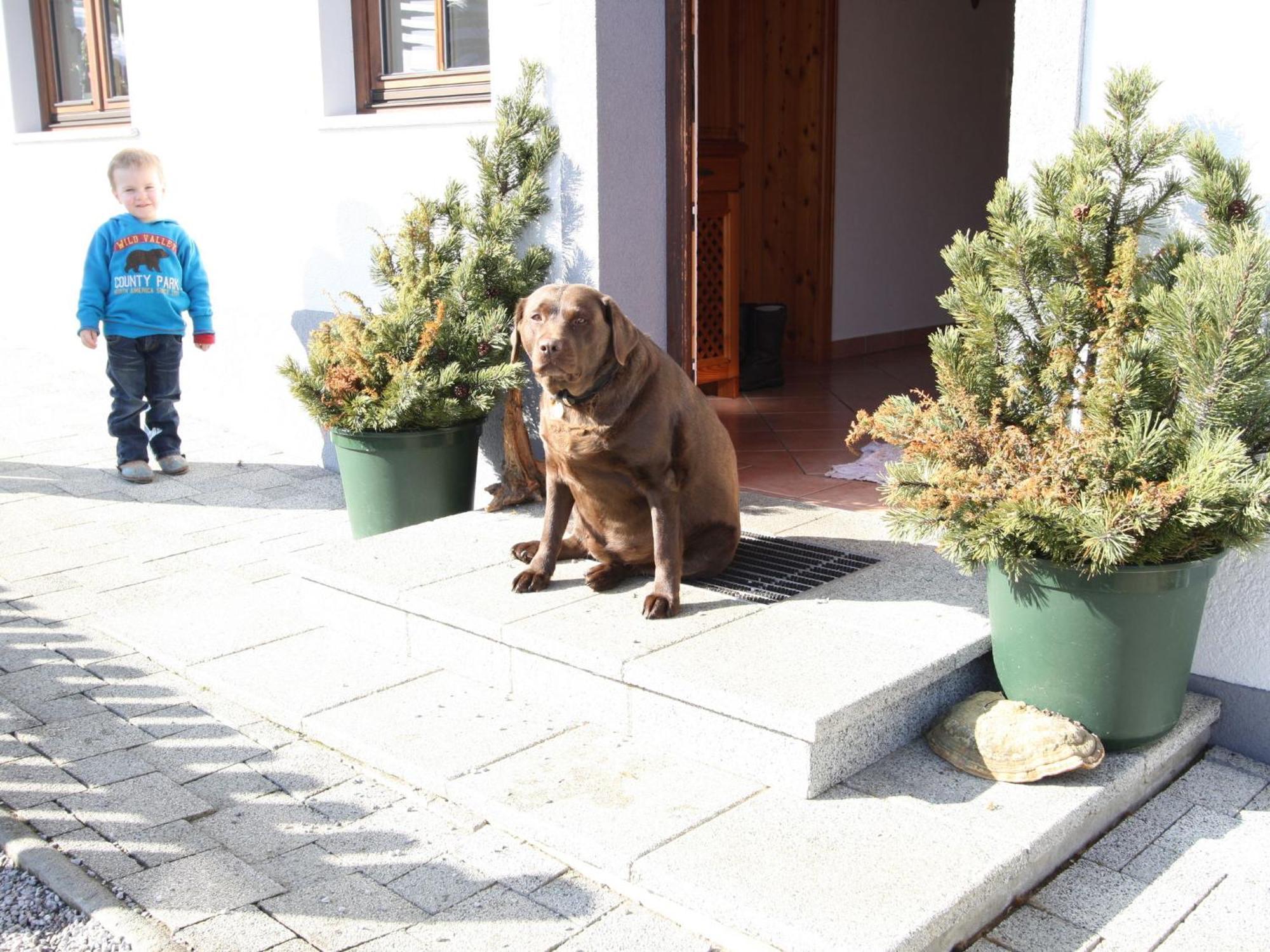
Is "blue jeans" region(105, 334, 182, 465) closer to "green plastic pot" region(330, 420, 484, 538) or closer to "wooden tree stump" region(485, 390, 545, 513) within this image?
"green plastic pot" region(330, 420, 484, 538)

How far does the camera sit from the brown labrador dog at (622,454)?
3.61 m

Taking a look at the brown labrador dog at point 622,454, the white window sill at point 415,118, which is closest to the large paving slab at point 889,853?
the brown labrador dog at point 622,454

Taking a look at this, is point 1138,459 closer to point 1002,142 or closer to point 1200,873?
point 1200,873

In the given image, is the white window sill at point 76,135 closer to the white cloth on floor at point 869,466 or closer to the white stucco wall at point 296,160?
the white stucco wall at point 296,160

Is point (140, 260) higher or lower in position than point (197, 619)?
higher

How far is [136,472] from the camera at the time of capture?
6.69 meters

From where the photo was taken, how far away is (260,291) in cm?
699

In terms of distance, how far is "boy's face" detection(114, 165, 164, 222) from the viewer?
6.55 metres

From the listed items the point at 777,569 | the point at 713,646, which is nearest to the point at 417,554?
the point at 777,569

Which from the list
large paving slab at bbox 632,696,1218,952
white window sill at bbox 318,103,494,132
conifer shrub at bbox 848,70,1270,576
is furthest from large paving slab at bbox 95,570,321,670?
conifer shrub at bbox 848,70,1270,576

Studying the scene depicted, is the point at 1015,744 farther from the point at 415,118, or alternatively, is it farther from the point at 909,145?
the point at 909,145

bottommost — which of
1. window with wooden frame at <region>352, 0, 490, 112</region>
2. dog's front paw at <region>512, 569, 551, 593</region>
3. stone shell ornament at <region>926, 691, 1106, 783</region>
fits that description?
stone shell ornament at <region>926, 691, 1106, 783</region>

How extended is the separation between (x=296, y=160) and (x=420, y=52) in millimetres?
908

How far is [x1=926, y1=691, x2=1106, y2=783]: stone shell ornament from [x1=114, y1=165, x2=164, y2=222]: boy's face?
5.20m
